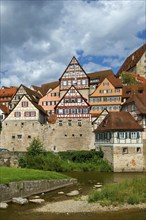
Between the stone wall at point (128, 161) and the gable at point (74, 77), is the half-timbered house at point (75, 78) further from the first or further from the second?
the stone wall at point (128, 161)

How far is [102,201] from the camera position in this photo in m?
22.6

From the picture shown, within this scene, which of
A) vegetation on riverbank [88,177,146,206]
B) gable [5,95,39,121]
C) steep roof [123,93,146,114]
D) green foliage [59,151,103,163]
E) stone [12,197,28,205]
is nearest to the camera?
vegetation on riverbank [88,177,146,206]

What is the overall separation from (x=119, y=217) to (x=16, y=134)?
138 ft

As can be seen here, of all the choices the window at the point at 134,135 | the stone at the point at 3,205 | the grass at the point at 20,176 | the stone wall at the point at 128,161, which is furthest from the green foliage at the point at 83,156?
the stone at the point at 3,205

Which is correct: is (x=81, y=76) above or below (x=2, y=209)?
above

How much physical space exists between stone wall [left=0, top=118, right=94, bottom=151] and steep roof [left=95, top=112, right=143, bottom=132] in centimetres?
895

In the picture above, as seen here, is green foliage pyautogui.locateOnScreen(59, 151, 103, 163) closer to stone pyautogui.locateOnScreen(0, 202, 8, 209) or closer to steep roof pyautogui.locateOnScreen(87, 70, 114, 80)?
stone pyautogui.locateOnScreen(0, 202, 8, 209)

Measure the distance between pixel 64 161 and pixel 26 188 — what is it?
67.1ft

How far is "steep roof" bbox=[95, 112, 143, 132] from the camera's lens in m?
45.3

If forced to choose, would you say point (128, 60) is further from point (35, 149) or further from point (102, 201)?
point (102, 201)

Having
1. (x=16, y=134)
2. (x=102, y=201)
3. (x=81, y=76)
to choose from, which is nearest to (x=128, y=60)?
(x=81, y=76)


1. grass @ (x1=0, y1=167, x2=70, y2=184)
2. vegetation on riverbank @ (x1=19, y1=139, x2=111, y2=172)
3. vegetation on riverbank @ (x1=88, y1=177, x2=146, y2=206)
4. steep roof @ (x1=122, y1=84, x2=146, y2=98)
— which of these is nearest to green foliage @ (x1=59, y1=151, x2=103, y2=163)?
vegetation on riverbank @ (x1=19, y1=139, x2=111, y2=172)

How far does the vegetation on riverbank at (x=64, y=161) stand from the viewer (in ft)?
140

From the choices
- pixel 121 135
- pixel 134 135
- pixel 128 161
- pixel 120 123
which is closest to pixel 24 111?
pixel 120 123
